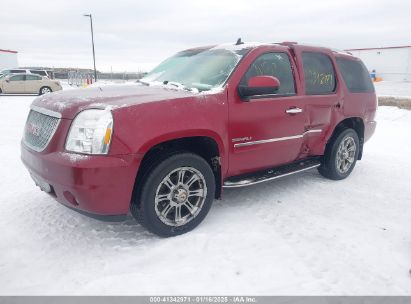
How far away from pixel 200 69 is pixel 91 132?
1697 mm

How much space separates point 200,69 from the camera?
159 inches

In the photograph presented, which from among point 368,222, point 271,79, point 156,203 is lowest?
point 368,222

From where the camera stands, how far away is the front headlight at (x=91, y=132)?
2830 millimetres

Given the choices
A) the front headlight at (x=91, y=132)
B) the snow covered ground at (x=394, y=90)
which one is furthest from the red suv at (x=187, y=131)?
the snow covered ground at (x=394, y=90)

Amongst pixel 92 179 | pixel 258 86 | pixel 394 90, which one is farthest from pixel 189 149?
pixel 394 90

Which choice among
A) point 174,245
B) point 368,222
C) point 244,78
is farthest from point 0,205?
point 368,222

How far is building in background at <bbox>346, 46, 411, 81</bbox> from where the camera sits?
125 ft

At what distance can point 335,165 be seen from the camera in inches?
204

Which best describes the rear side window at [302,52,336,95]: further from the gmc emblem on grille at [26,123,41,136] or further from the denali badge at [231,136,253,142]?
the gmc emblem on grille at [26,123,41,136]

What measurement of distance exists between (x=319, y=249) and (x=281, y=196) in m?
1.41

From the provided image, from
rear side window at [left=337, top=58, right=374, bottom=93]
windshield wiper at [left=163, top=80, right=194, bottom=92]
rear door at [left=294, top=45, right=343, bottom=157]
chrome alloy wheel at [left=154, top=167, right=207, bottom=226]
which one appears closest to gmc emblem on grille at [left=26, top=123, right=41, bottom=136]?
chrome alloy wheel at [left=154, top=167, right=207, bottom=226]

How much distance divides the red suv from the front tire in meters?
0.01

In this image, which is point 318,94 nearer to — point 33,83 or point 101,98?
point 101,98

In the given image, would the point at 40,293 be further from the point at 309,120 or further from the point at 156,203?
the point at 309,120
